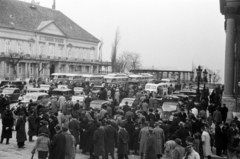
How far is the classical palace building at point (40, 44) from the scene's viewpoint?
64.3 m

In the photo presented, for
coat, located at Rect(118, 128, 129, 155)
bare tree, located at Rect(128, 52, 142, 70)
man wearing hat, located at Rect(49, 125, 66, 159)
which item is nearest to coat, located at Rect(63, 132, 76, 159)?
man wearing hat, located at Rect(49, 125, 66, 159)

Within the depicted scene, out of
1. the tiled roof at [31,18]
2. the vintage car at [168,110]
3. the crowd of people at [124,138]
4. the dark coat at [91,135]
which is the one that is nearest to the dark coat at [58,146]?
the crowd of people at [124,138]

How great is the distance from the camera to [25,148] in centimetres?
1427

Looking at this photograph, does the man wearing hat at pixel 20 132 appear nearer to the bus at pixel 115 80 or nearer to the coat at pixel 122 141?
the coat at pixel 122 141

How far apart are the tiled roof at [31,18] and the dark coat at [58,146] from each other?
190 feet

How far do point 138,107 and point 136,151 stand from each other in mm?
10052

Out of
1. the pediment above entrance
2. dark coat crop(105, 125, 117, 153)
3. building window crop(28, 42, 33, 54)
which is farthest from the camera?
the pediment above entrance

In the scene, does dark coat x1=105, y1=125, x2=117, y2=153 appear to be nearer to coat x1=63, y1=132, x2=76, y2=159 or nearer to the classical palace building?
coat x1=63, y1=132, x2=76, y2=159

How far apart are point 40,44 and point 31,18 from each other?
624cm

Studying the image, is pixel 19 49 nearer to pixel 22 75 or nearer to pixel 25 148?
pixel 22 75

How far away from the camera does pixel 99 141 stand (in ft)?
40.0

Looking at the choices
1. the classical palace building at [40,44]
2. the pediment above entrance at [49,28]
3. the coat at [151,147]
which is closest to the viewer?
the coat at [151,147]

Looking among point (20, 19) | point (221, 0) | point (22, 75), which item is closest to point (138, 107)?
point (221, 0)

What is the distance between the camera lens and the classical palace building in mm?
64312
